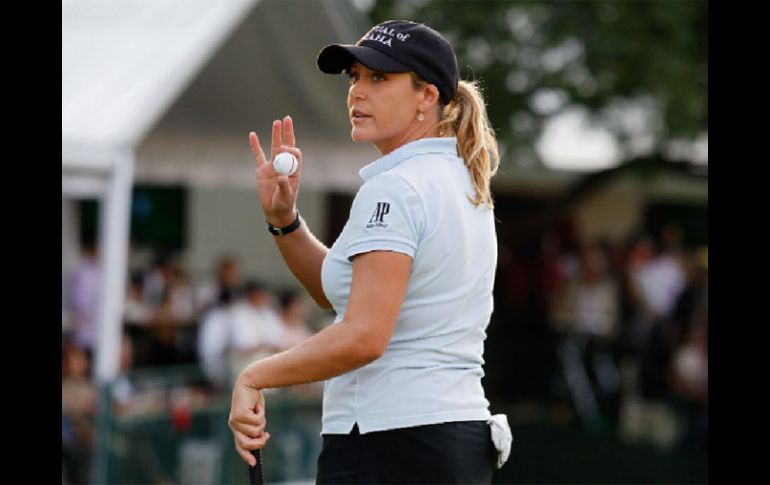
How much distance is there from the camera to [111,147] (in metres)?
9.15

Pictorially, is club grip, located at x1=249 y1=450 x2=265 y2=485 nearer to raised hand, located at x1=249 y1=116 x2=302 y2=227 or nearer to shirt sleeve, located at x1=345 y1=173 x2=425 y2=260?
shirt sleeve, located at x1=345 y1=173 x2=425 y2=260

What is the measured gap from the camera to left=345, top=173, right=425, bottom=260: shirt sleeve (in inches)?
134

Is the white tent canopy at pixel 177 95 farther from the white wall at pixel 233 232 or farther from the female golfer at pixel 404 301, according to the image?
the female golfer at pixel 404 301

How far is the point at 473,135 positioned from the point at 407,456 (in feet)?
2.64

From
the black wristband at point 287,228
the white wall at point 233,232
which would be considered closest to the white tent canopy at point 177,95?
the white wall at point 233,232

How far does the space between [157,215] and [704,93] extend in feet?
20.2

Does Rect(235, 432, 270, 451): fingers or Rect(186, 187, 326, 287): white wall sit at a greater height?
Rect(186, 187, 326, 287): white wall

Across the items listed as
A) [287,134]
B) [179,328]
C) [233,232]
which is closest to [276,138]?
[287,134]

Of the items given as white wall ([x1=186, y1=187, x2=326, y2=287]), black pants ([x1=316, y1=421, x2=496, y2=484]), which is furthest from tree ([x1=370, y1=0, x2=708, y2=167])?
black pants ([x1=316, y1=421, x2=496, y2=484])

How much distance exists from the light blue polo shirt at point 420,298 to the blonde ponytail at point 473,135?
0.20 ft

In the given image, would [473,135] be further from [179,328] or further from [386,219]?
[179,328]

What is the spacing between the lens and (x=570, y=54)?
15.7 meters
